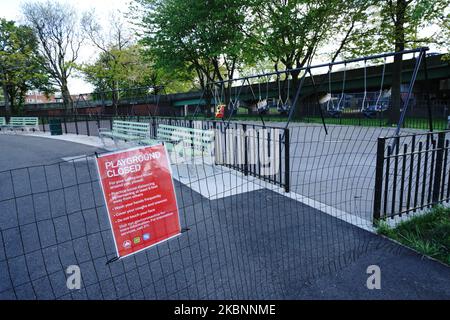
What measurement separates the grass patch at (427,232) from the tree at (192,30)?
18.1 metres

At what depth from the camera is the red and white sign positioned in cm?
200

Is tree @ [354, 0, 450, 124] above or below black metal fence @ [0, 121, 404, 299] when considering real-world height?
above

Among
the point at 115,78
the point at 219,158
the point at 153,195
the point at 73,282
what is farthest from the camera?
the point at 115,78

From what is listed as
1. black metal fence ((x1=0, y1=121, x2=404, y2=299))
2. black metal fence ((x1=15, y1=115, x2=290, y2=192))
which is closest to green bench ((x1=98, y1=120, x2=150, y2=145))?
black metal fence ((x1=15, y1=115, x2=290, y2=192))

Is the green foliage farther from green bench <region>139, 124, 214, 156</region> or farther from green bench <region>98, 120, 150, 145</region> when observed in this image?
green bench <region>139, 124, 214, 156</region>

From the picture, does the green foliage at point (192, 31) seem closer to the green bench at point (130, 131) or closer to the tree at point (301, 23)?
the tree at point (301, 23)

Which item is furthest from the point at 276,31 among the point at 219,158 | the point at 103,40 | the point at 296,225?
the point at 103,40

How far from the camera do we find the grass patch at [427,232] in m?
3.09

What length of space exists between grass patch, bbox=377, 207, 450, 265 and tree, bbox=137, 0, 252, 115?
18121mm

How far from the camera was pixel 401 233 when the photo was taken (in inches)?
138

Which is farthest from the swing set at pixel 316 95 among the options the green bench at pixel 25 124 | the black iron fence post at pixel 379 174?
the green bench at pixel 25 124

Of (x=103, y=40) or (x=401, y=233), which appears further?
(x=103, y=40)
